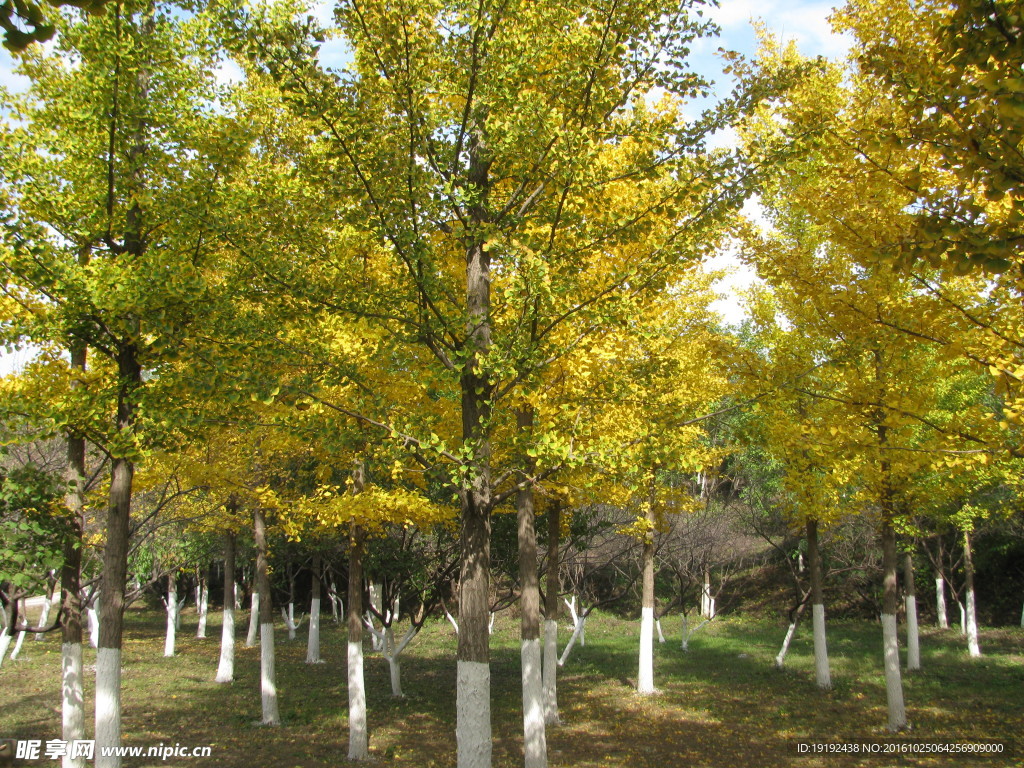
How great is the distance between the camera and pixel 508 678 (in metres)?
18.0

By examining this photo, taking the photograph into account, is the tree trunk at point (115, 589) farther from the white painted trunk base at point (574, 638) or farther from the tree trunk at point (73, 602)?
the white painted trunk base at point (574, 638)

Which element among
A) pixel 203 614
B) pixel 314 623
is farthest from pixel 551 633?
pixel 203 614

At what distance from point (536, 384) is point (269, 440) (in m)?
6.44

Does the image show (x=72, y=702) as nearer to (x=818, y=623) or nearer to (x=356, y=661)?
(x=356, y=661)

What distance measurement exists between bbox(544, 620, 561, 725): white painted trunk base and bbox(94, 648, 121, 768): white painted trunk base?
678cm

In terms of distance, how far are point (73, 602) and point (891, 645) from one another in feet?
33.2

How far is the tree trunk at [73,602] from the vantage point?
259 inches

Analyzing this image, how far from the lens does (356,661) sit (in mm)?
9883

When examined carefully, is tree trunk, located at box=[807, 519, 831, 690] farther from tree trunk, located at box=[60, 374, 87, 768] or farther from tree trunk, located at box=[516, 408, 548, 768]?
tree trunk, located at box=[60, 374, 87, 768]

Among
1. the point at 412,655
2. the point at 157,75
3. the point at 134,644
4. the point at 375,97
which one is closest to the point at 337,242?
the point at 157,75

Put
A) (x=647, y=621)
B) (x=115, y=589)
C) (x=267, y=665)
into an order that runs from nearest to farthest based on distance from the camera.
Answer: (x=115, y=589), (x=267, y=665), (x=647, y=621)

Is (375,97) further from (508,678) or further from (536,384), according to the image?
(508,678)

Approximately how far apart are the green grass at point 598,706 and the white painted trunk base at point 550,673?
Answer: 0.80ft

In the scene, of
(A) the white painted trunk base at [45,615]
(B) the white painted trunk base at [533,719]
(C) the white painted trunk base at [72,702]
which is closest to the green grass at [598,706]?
(A) the white painted trunk base at [45,615]
